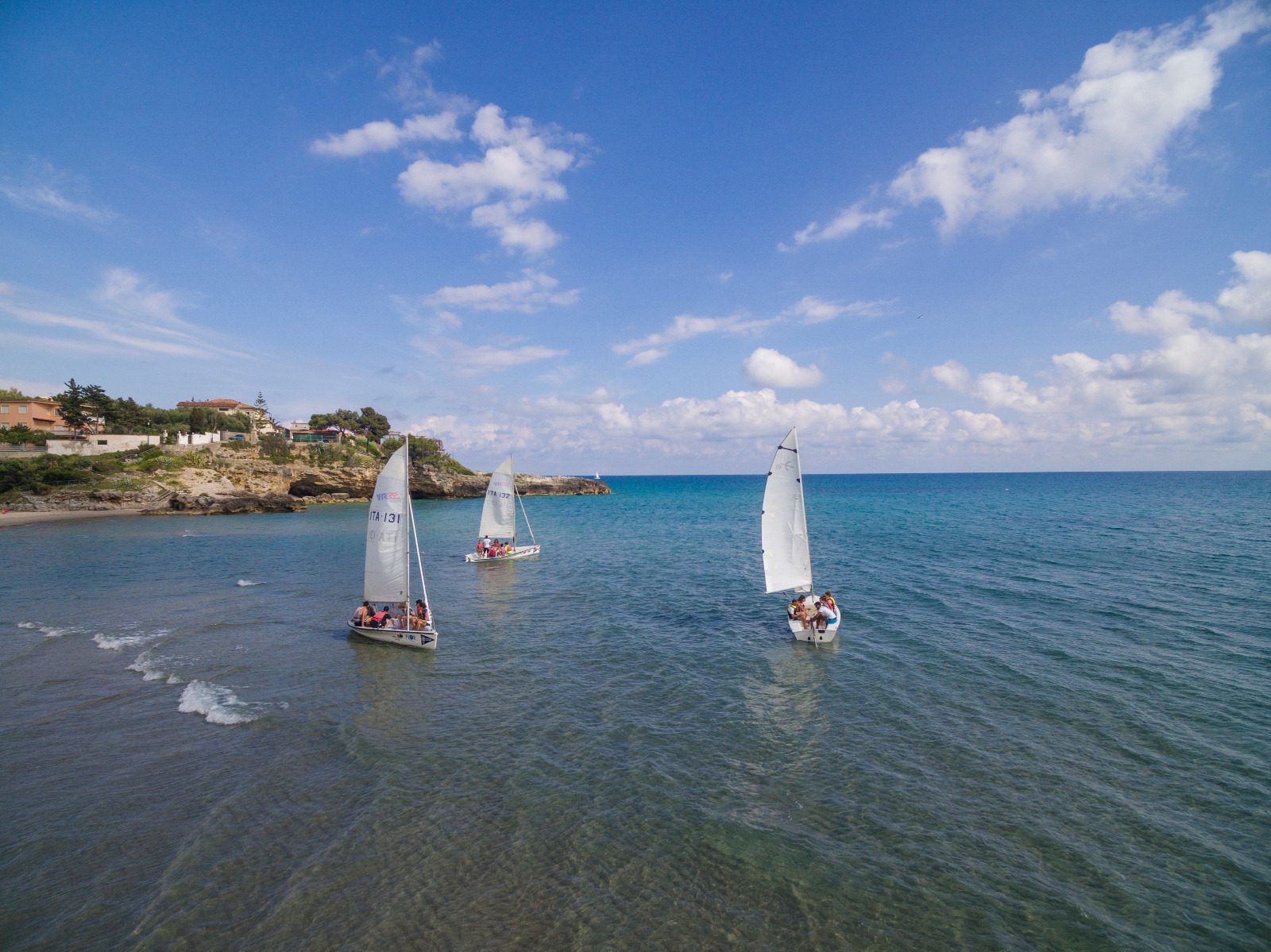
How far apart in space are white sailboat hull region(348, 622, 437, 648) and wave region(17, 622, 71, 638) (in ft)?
42.6

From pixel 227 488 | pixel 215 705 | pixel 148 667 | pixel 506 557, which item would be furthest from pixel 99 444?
pixel 215 705

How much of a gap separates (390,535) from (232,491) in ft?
271

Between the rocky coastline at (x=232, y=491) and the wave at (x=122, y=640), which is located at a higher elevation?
the rocky coastline at (x=232, y=491)

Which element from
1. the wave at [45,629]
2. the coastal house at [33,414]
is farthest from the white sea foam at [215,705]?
the coastal house at [33,414]

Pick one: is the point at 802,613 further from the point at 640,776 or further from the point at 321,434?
the point at 321,434

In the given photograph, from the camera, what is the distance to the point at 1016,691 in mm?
19469

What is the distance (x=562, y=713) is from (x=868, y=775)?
8.96 m

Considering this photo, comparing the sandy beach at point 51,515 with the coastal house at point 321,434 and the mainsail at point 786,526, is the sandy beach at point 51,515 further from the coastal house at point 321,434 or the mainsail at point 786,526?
the mainsail at point 786,526

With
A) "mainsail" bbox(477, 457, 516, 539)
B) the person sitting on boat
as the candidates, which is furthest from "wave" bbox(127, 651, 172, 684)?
"mainsail" bbox(477, 457, 516, 539)

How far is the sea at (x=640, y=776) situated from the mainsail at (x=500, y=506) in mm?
15621

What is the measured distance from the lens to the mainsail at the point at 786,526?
26438 mm

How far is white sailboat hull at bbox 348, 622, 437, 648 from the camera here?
24.5 metres

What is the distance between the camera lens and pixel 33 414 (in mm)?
102250

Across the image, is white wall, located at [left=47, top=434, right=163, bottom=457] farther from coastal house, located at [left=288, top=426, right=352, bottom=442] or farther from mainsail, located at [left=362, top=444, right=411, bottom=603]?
mainsail, located at [left=362, top=444, right=411, bottom=603]
